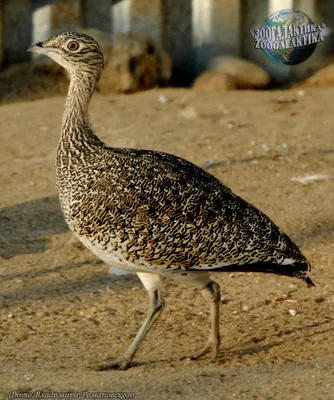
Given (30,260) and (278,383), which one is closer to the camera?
(278,383)

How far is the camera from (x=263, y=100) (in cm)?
1104

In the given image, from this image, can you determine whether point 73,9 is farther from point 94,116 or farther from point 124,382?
point 124,382

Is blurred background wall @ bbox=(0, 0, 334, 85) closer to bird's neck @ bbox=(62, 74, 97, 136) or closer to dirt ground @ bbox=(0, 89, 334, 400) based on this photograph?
dirt ground @ bbox=(0, 89, 334, 400)

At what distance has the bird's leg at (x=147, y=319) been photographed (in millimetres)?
5600

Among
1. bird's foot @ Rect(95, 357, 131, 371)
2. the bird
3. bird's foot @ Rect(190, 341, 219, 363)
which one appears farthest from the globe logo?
bird's foot @ Rect(95, 357, 131, 371)

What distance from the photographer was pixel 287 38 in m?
9.59

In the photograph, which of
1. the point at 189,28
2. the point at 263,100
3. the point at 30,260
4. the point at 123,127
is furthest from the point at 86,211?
the point at 189,28

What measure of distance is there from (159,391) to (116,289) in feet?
6.58

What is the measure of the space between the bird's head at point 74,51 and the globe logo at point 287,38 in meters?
3.39

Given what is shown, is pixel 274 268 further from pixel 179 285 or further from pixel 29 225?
pixel 29 225

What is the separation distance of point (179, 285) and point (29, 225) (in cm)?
163

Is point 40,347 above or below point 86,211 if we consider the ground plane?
below

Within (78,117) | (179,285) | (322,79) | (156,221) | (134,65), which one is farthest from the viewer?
(322,79)

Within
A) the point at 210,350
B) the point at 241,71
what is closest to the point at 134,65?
the point at 241,71
